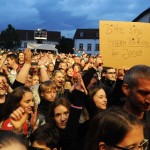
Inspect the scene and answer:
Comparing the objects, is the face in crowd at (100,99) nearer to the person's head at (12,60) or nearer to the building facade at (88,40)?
the person's head at (12,60)

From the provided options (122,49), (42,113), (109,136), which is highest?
(122,49)

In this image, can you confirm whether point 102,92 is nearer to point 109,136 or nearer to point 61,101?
point 61,101

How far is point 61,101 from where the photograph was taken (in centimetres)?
419

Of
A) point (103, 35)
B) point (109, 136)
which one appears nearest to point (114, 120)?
point (109, 136)

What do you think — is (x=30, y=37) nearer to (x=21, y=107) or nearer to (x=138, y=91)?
(x=21, y=107)

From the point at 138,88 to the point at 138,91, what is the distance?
2cm

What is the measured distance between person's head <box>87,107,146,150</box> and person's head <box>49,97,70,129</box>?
6.27ft

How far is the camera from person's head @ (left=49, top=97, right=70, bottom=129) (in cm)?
401

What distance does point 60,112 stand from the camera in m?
4.11

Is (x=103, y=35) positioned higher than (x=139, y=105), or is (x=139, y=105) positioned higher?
(x=103, y=35)

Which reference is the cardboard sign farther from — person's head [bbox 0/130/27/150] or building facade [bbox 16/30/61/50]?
building facade [bbox 16/30/61/50]

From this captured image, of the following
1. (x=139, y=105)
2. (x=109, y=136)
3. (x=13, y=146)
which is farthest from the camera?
(x=139, y=105)

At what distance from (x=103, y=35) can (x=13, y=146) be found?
335 cm

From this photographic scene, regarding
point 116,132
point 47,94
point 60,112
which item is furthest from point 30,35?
point 116,132
